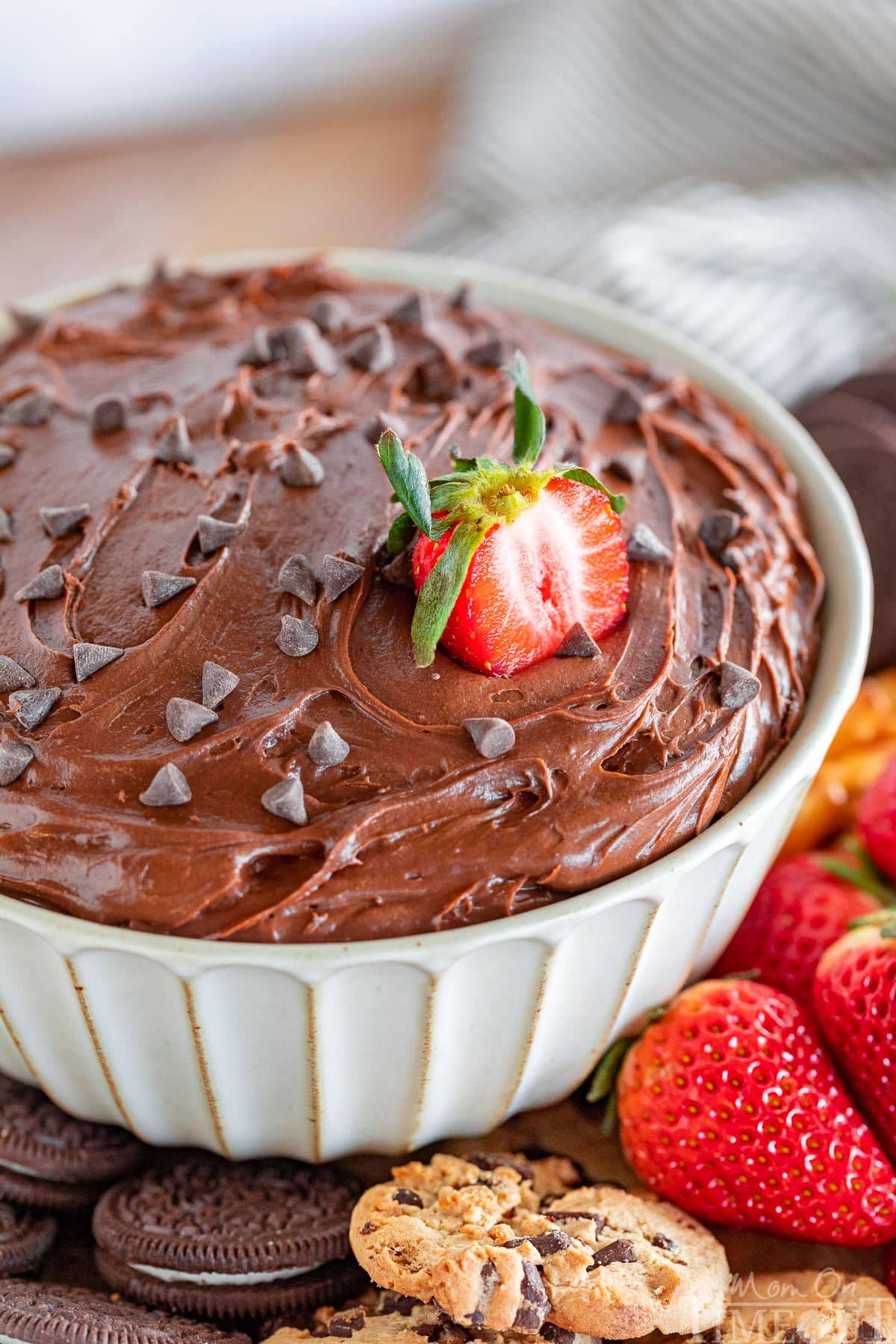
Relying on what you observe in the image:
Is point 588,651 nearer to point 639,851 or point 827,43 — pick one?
point 639,851

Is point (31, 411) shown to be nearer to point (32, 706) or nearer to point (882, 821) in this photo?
point (32, 706)

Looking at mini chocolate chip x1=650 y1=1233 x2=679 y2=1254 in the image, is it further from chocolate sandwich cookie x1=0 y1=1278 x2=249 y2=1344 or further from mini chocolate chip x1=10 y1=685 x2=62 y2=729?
mini chocolate chip x1=10 y1=685 x2=62 y2=729

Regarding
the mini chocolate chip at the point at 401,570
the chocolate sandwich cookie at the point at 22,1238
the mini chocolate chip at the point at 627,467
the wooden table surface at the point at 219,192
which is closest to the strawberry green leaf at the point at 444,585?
the mini chocolate chip at the point at 401,570

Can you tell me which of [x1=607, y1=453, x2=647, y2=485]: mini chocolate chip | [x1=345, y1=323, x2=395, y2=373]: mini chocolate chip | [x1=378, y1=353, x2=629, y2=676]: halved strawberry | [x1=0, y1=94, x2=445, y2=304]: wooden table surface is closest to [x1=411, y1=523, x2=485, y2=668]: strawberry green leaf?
[x1=378, y1=353, x2=629, y2=676]: halved strawberry

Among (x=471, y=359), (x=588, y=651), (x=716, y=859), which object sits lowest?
(x=716, y=859)

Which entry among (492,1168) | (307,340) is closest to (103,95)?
(307,340)

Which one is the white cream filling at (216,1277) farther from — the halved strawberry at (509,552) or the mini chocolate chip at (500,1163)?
the halved strawberry at (509,552)

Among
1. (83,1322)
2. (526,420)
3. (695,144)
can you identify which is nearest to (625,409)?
(526,420)
